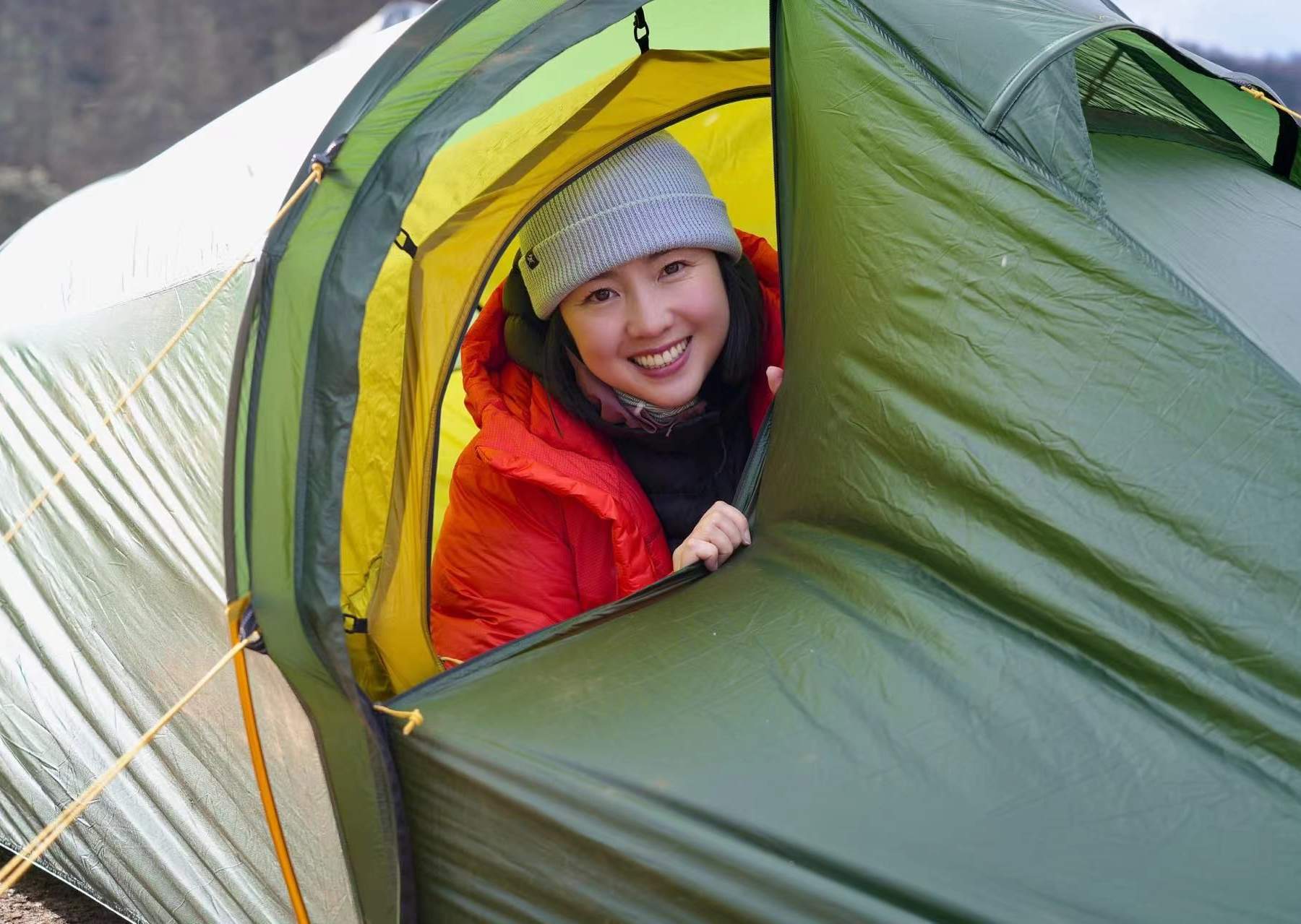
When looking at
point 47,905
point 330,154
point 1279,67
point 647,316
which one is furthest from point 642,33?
point 1279,67

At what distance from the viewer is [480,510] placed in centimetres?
192

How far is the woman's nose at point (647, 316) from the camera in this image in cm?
184

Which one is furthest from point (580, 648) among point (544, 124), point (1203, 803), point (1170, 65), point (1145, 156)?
point (1170, 65)

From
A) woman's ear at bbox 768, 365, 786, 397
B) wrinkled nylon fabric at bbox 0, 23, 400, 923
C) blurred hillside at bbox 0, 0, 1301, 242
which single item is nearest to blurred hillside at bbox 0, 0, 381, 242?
blurred hillside at bbox 0, 0, 1301, 242

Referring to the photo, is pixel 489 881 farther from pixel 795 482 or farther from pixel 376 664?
pixel 795 482

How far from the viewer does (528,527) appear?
1.89m

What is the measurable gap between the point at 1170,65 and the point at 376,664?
50.8 inches

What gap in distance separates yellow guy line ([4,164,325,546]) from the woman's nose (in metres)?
0.51

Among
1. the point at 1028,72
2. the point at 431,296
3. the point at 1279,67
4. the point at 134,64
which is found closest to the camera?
the point at 1028,72

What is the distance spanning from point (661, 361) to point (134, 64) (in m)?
6.30

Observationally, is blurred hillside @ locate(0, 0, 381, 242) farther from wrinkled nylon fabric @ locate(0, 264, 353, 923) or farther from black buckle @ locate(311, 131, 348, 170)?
black buckle @ locate(311, 131, 348, 170)

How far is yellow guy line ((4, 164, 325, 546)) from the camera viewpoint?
147 cm

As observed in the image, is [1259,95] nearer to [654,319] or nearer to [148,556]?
[654,319]

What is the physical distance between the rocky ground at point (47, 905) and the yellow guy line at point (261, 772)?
0.70 meters
